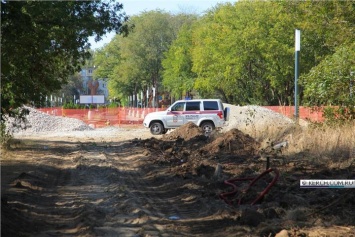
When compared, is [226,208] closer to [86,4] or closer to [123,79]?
[86,4]

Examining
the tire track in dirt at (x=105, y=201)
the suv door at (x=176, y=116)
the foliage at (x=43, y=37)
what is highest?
the foliage at (x=43, y=37)

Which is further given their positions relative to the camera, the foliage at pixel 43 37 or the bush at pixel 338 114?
the bush at pixel 338 114

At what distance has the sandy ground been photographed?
9.95 meters

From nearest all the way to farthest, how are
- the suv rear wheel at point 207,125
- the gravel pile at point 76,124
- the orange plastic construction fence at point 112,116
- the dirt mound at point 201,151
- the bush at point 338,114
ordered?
the dirt mound at point 201,151, the bush at point 338,114, the suv rear wheel at point 207,125, the gravel pile at point 76,124, the orange plastic construction fence at point 112,116

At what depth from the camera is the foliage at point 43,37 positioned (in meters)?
13.7

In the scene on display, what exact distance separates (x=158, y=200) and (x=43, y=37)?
18.6ft

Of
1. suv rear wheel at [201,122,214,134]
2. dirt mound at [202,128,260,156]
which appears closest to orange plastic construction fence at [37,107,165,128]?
suv rear wheel at [201,122,214,134]

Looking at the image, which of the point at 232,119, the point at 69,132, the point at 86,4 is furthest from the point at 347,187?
the point at 69,132

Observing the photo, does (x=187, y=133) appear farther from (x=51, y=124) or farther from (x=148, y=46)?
(x=148, y=46)

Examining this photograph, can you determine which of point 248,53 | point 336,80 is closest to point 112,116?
point 248,53

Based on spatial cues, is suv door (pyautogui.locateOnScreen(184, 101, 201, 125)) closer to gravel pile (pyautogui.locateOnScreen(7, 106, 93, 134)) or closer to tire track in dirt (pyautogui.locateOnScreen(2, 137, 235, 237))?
gravel pile (pyautogui.locateOnScreen(7, 106, 93, 134))

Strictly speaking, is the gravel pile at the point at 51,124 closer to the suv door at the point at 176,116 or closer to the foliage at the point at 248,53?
the foliage at the point at 248,53

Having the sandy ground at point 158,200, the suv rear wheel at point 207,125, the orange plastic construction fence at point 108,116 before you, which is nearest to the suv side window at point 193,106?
the suv rear wheel at point 207,125

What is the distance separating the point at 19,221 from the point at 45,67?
9.93 metres
